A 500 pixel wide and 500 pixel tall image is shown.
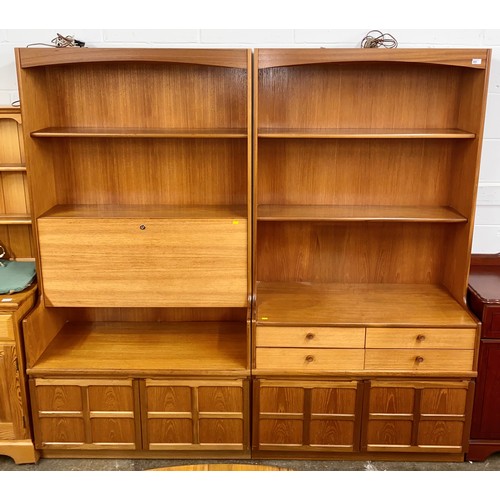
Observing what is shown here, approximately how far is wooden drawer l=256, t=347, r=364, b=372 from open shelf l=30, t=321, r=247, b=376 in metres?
0.13

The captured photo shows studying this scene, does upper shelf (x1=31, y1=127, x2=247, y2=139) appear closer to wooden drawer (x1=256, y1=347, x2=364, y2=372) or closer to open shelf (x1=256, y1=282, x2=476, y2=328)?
open shelf (x1=256, y1=282, x2=476, y2=328)

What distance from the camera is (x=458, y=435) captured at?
8.97 feet

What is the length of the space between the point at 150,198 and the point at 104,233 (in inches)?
14.4

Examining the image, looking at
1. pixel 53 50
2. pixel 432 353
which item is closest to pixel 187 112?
pixel 53 50

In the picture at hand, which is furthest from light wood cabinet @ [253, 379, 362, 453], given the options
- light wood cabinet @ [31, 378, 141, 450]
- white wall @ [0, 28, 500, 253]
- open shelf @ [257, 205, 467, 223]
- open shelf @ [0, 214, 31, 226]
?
white wall @ [0, 28, 500, 253]

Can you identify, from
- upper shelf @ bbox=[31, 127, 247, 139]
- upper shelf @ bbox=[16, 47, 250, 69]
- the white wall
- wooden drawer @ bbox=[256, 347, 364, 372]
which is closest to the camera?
upper shelf @ bbox=[16, 47, 250, 69]

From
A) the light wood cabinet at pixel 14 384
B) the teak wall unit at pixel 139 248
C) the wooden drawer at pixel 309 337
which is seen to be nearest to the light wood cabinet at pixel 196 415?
the teak wall unit at pixel 139 248

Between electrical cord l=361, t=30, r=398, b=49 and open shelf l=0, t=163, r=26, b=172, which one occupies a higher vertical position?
electrical cord l=361, t=30, r=398, b=49

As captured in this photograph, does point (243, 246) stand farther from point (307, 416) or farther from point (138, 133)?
point (307, 416)

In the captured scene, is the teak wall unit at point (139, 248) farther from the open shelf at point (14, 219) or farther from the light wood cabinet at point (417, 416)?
the light wood cabinet at point (417, 416)

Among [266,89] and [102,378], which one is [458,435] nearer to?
[102,378]

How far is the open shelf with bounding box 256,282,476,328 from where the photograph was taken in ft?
8.59

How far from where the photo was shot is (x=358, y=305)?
2.79 metres

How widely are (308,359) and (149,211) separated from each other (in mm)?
1109
